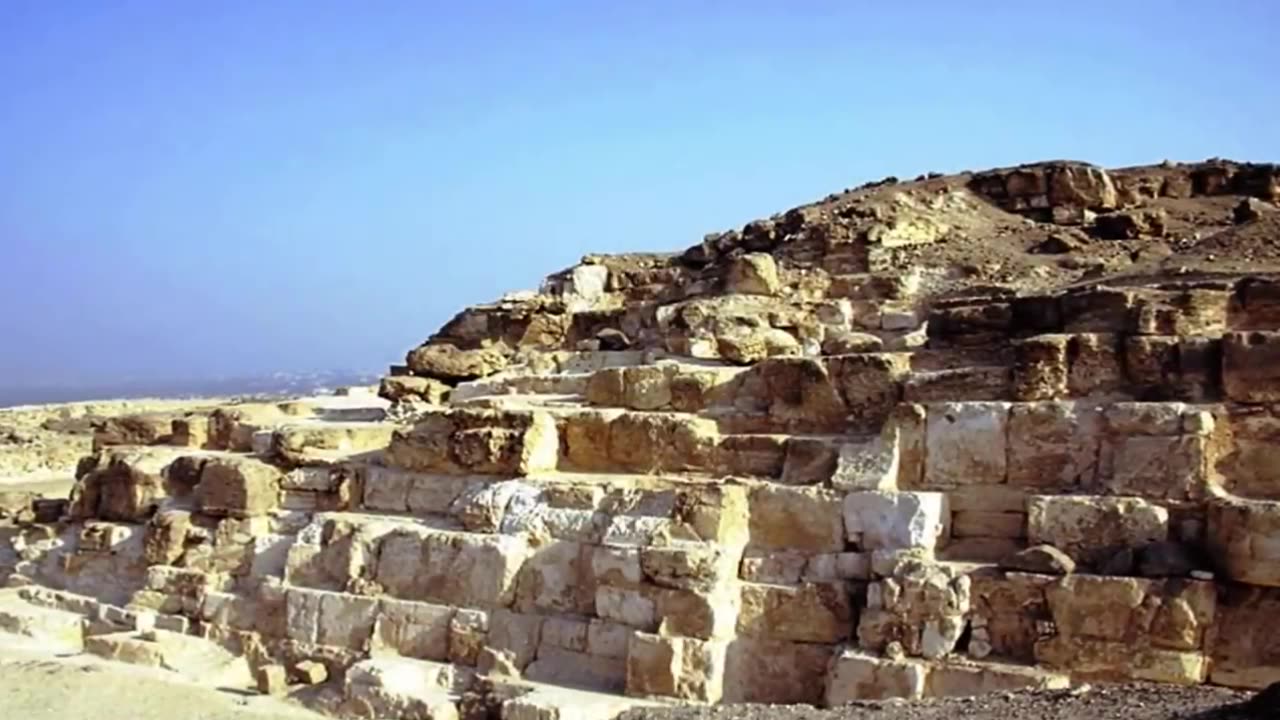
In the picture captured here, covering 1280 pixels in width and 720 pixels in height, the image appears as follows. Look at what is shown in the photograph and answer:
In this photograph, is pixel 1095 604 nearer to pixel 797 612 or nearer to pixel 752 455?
pixel 797 612

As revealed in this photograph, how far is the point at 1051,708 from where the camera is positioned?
7.46m

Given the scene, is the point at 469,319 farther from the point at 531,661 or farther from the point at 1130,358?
the point at 1130,358

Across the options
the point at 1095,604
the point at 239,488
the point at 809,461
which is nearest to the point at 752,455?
the point at 809,461

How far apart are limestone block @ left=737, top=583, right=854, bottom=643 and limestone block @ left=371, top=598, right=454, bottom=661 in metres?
2.59

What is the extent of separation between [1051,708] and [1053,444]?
2.48 meters

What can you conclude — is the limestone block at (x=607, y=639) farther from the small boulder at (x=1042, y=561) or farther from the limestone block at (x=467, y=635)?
the small boulder at (x=1042, y=561)

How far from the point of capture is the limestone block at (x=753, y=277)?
53.9ft

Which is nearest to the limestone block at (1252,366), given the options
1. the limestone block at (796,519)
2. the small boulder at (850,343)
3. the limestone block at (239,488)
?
the limestone block at (796,519)

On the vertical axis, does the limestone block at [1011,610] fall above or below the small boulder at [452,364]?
below

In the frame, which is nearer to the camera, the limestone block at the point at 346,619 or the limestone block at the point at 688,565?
the limestone block at the point at 688,565

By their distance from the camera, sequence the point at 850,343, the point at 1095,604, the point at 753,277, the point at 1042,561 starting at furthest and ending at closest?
the point at 753,277 < the point at 850,343 < the point at 1042,561 < the point at 1095,604

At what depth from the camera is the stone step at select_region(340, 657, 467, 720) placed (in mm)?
10023

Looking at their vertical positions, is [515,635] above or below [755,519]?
below

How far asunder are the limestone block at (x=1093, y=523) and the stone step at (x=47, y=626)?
8740 mm
